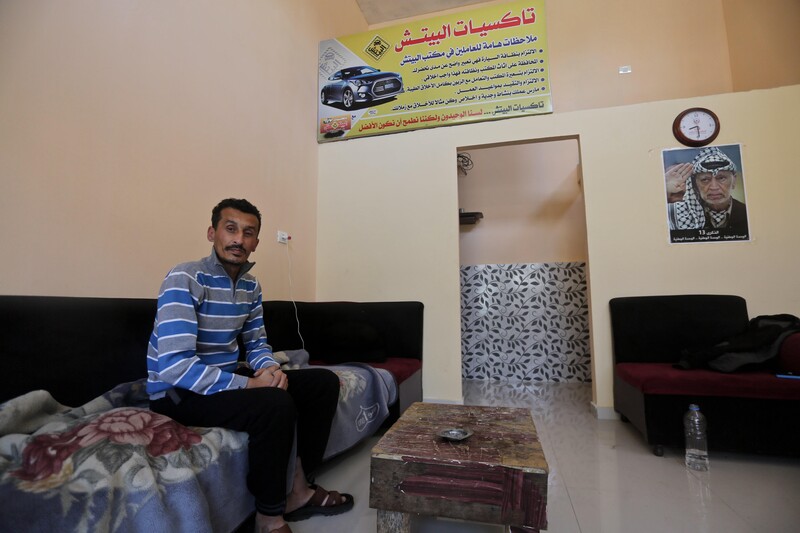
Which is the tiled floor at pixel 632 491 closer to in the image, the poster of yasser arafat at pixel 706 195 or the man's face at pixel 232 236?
the man's face at pixel 232 236

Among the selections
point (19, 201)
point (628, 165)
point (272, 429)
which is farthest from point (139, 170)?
point (628, 165)

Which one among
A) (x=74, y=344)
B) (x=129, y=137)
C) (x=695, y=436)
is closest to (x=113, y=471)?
(x=74, y=344)

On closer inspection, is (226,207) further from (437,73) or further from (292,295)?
(437,73)

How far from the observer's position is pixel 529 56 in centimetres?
322

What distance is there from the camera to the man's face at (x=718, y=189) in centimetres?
273

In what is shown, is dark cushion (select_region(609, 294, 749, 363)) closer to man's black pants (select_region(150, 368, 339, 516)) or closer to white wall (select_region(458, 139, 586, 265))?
white wall (select_region(458, 139, 586, 265))

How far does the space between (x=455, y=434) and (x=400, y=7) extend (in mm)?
5313

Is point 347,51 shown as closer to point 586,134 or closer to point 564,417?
point 586,134

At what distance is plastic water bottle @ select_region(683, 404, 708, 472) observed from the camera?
195 cm

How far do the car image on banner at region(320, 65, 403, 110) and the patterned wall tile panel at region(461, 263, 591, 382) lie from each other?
7.29ft

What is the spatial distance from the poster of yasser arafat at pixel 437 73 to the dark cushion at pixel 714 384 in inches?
85.2

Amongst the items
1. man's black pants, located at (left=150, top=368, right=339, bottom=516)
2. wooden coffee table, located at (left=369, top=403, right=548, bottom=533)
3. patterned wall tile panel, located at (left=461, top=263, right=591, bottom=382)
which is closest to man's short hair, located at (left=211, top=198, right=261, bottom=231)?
man's black pants, located at (left=150, top=368, right=339, bottom=516)

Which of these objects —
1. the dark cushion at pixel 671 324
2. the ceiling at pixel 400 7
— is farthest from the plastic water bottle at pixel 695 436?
the ceiling at pixel 400 7

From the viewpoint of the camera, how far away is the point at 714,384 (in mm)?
1980
